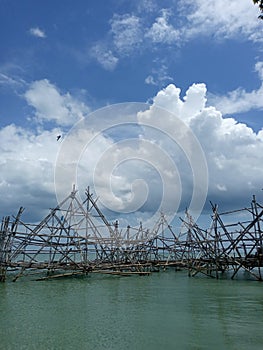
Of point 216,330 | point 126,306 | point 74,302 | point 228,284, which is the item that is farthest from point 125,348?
point 228,284

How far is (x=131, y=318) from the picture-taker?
11875 millimetres

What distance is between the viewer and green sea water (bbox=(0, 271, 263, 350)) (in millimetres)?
8953

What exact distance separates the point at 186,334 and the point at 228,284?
1294 cm

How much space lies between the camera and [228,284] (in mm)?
21562

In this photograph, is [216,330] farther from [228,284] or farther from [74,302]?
[228,284]

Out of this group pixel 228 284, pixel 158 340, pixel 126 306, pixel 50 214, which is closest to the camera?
pixel 158 340

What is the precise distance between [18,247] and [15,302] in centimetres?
985

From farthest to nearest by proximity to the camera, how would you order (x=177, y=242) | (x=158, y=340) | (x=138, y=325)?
(x=177, y=242)
(x=138, y=325)
(x=158, y=340)

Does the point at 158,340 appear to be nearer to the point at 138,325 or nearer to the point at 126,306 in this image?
the point at 138,325

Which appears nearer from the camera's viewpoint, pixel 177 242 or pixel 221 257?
pixel 221 257

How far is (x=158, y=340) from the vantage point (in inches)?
359

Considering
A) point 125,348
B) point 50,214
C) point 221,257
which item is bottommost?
point 125,348

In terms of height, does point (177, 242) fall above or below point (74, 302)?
above

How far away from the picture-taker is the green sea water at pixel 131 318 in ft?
29.4
